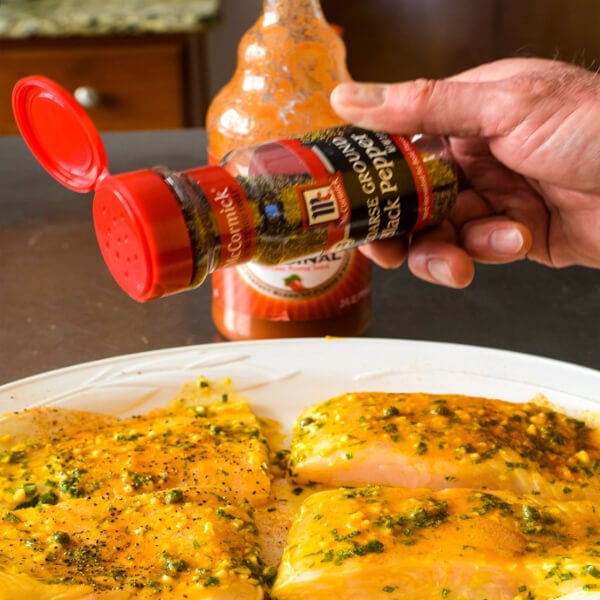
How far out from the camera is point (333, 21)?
387 centimetres

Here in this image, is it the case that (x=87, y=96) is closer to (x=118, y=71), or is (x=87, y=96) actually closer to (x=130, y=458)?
(x=118, y=71)

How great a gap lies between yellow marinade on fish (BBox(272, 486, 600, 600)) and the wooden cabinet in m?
2.10

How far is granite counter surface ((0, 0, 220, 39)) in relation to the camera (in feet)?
9.21

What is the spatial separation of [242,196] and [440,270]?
0.54 metres

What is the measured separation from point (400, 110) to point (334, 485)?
1.78ft

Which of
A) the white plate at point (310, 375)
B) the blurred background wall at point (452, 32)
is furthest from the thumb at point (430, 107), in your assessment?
the blurred background wall at point (452, 32)

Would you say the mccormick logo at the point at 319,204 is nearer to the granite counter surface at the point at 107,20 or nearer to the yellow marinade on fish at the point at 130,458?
the yellow marinade on fish at the point at 130,458

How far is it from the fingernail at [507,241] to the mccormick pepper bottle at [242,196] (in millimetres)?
253

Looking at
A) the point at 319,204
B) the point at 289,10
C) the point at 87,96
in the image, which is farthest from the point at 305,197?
the point at 87,96

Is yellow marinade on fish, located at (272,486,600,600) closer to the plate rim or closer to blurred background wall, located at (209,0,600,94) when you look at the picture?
the plate rim

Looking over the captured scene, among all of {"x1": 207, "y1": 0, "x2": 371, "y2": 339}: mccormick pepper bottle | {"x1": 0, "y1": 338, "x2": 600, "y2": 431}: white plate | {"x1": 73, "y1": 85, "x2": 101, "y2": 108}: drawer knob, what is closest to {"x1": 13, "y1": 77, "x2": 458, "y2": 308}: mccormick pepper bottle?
{"x1": 207, "y1": 0, "x2": 371, "y2": 339}: mccormick pepper bottle

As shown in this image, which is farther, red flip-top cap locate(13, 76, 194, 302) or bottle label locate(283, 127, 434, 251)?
bottle label locate(283, 127, 434, 251)

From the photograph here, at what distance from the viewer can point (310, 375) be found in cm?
139

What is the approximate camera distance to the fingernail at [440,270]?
1.43 meters
